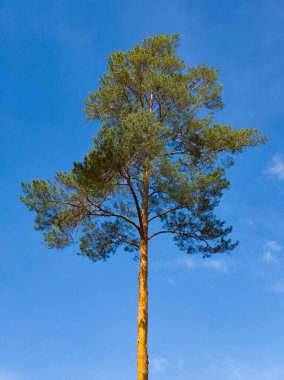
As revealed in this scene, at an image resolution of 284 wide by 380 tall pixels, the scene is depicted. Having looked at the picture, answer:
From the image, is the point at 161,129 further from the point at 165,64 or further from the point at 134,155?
the point at 165,64

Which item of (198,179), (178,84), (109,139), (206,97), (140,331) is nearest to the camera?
(140,331)

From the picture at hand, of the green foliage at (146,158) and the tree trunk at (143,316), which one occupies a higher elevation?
the green foliage at (146,158)

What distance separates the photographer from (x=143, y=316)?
12.6 metres

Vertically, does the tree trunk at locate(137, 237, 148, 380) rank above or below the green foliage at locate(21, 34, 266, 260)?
below

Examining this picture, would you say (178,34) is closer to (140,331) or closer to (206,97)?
(206,97)

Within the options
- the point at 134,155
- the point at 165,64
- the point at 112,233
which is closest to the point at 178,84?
Answer: the point at 165,64

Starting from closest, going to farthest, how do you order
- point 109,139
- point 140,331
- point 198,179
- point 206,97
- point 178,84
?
point 140,331 → point 109,139 → point 198,179 → point 178,84 → point 206,97

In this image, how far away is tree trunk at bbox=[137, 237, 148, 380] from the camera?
1179 centimetres

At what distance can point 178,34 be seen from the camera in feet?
58.9

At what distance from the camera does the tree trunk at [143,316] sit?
11789 mm

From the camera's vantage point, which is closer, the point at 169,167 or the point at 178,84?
the point at 169,167

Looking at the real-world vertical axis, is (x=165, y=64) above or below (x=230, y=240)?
above

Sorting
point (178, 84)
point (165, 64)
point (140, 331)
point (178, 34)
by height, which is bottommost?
point (140, 331)

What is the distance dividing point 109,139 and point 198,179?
3.07 m
